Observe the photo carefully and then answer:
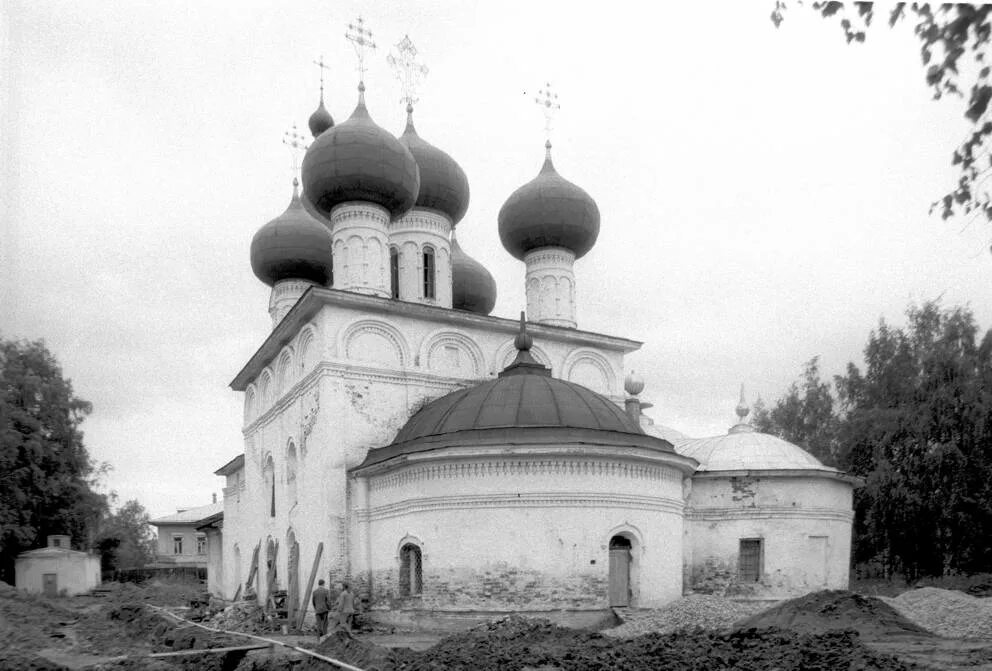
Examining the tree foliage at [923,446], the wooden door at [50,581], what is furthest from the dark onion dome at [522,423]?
the wooden door at [50,581]

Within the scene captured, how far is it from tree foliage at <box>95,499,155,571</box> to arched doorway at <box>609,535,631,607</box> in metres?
28.1

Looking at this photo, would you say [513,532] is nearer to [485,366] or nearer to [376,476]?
[376,476]

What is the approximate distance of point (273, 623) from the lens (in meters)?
16.3

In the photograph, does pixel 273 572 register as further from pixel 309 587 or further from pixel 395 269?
pixel 395 269

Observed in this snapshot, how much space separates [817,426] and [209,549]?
20679mm

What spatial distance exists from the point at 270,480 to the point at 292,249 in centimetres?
582

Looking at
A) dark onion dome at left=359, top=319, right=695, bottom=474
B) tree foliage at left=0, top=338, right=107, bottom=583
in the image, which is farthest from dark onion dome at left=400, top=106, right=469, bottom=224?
tree foliage at left=0, top=338, right=107, bottom=583

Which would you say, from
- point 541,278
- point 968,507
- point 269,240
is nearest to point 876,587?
point 968,507

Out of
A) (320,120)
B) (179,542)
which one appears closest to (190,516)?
(179,542)

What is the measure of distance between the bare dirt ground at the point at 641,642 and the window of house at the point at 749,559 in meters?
2.44

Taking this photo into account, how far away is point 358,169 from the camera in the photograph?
17.8m

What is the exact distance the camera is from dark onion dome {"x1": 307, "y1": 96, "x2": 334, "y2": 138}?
87.8ft

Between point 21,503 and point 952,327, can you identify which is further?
point 21,503

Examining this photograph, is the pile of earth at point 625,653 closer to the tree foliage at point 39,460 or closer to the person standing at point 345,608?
the person standing at point 345,608
